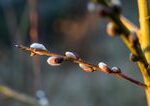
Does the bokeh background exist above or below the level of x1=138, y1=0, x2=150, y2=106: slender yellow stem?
above

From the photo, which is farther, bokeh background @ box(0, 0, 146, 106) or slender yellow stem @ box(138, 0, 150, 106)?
bokeh background @ box(0, 0, 146, 106)


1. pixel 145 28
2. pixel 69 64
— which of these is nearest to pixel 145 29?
pixel 145 28

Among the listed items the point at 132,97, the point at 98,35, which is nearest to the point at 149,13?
the point at 132,97

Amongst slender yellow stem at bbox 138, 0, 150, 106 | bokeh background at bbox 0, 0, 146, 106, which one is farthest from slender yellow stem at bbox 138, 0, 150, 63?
bokeh background at bbox 0, 0, 146, 106

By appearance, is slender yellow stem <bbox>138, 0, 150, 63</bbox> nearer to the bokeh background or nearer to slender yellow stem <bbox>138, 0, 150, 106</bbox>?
slender yellow stem <bbox>138, 0, 150, 106</bbox>

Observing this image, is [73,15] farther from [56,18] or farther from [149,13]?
[149,13]

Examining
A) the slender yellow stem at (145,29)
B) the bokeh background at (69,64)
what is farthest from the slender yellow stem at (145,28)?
the bokeh background at (69,64)

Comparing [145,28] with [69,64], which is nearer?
[145,28]

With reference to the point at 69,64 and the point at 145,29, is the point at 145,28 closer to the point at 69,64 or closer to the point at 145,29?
the point at 145,29

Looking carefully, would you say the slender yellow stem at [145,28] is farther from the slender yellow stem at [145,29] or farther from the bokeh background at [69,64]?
the bokeh background at [69,64]
